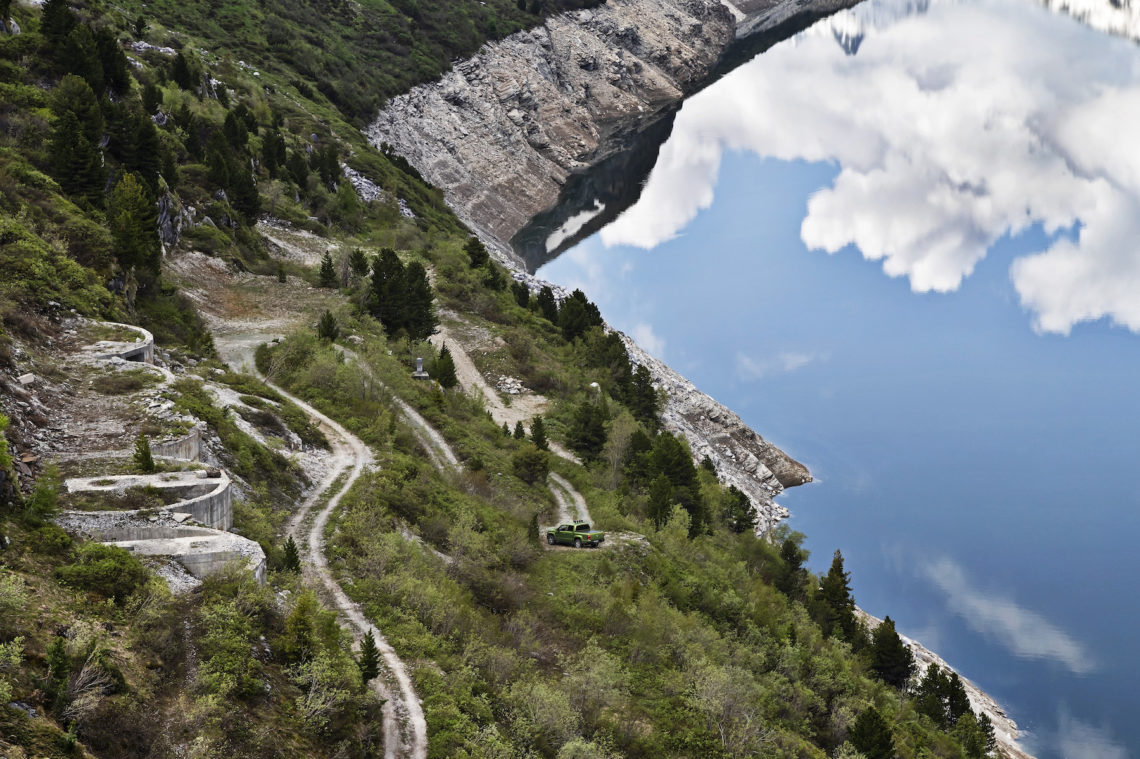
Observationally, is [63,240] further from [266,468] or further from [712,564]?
[712,564]

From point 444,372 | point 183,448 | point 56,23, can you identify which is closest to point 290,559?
point 183,448

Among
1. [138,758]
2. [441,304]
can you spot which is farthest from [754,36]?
[138,758]

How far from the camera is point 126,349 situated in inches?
1106

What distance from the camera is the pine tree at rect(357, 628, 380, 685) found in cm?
2002

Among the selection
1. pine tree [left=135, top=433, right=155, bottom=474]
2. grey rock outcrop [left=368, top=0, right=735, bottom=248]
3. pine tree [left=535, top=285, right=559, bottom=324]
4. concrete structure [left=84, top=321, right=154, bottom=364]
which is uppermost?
grey rock outcrop [left=368, top=0, right=735, bottom=248]

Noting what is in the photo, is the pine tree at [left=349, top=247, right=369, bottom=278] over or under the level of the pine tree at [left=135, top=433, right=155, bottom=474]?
over

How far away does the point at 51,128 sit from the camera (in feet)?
131

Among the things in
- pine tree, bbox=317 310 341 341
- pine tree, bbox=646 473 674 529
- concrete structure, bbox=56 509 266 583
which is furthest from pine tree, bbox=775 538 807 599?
concrete structure, bbox=56 509 266 583

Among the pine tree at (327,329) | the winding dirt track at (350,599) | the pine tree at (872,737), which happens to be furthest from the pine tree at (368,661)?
the pine tree at (327,329)

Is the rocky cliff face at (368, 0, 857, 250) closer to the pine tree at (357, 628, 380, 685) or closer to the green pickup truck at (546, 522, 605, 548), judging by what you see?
the green pickup truck at (546, 522, 605, 548)

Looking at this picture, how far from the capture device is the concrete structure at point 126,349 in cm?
2770

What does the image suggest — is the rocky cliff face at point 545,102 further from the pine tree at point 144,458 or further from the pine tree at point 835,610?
the pine tree at point 144,458

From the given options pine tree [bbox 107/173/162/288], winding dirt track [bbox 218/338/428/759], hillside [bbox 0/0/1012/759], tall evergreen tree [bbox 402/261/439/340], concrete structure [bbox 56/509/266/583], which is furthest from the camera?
tall evergreen tree [bbox 402/261/439/340]

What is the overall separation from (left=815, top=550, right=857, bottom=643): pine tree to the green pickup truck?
14.7 metres
